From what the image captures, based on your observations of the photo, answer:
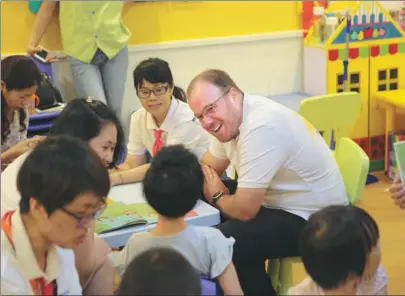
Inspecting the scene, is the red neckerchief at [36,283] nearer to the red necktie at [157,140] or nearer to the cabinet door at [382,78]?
the red necktie at [157,140]

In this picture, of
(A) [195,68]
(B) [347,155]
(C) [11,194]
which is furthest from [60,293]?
(A) [195,68]

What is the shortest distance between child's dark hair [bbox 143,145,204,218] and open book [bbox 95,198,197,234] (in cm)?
20

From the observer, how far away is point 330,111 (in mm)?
3057

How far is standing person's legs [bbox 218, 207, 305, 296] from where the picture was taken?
2107mm

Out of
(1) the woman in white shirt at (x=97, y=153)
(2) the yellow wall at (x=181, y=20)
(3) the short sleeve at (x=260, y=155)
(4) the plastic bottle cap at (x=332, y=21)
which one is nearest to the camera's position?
(1) the woman in white shirt at (x=97, y=153)

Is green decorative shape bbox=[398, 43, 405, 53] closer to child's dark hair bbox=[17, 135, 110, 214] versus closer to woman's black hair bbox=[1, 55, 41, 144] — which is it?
woman's black hair bbox=[1, 55, 41, 144]

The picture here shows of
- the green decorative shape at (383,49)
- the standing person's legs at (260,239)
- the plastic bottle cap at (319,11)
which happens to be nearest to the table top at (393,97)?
the green decorative shape at (383,49)

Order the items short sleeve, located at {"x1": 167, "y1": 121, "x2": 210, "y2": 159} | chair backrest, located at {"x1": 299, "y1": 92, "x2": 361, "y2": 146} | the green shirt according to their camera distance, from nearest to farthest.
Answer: short sleeve, located at {"x1": 167, "y1": 121, "x2": 210, "y2": 159}, chair backrest, located at {"x1": 299, "y1": 92, "x2": 361, "y2": 146}, the green shirt

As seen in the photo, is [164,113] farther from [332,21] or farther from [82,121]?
[332,21]

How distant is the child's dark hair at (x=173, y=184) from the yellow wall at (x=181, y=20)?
250 cm

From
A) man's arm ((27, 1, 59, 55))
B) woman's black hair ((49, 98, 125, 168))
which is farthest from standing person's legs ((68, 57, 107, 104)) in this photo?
woman's black hair ((49, 98, 125, 168))

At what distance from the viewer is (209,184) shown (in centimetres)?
219

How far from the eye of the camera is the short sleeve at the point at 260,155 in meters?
2.02

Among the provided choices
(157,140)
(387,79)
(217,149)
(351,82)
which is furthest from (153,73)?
(387,79)
